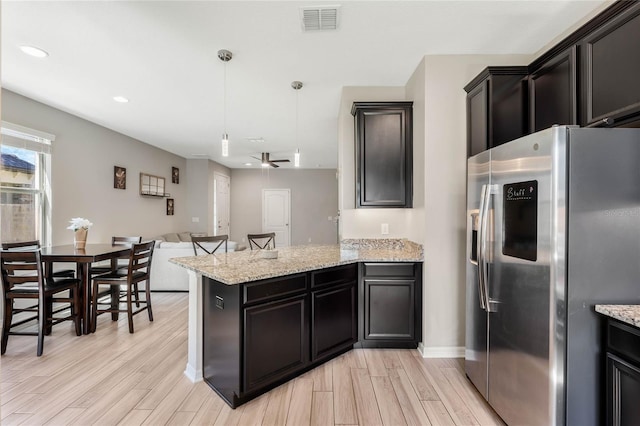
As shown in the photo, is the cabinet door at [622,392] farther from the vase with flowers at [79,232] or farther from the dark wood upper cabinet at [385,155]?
the vase with flowers at [79,232]

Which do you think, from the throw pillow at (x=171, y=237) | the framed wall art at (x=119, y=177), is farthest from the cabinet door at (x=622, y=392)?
the throw pillow at (x=171, y=237)

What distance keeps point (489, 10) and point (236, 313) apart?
2.76 metres

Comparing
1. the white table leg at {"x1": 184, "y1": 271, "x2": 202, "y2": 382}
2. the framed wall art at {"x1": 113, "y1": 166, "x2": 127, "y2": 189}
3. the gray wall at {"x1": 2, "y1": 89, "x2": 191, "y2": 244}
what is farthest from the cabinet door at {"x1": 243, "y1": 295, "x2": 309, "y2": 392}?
the framed wall art at {"x1": 113, "y1": 166, "x2": 127, "y2": 189}

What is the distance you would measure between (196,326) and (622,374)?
257 cm

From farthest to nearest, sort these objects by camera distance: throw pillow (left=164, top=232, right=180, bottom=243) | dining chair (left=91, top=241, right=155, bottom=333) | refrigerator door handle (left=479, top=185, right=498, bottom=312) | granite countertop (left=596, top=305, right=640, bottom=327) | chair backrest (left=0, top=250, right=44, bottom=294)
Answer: throw pillow (left=164, top=232, right=180, bottom=243) → dining chair (left=91, top=241, right=155, bottom=333) → chair backrest (left=0, top=250, right=44, bottom=294) → refrigerator door handle (left=479, top=185, right=498, bottom=312) → granite countertop (left=596, top=305, right=640, bottom=327)

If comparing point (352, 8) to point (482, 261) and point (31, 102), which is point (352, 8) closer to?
point (482, 261)

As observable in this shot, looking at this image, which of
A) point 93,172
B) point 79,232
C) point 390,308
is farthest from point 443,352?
point 93,172

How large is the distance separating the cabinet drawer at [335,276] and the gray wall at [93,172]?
374 cm

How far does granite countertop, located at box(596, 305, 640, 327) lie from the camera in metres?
1.41

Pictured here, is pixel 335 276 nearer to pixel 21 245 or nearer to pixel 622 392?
pixel 622 392

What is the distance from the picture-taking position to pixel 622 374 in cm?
147

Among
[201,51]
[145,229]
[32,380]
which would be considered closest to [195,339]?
[32,380]

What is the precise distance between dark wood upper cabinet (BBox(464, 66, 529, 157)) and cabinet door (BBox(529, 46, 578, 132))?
7 centimetres

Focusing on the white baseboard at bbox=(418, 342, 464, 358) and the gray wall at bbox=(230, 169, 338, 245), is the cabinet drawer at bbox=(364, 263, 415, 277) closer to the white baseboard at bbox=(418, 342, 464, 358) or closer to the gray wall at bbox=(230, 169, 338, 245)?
the white baseboard at bbox=(418, 342, 464, 358)
